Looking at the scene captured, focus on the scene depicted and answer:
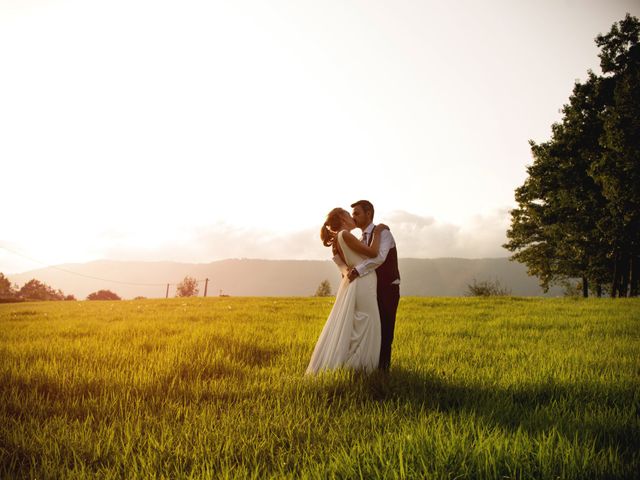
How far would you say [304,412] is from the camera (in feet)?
13.4

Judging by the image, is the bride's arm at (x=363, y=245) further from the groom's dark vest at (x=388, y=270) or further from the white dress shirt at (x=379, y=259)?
the groom's dark vest at (x=388, y=270)

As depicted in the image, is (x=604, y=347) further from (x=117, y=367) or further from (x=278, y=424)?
(x=117, y=367)

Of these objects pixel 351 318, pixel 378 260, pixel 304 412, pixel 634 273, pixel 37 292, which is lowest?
pixel 37 292

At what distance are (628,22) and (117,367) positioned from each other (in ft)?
116

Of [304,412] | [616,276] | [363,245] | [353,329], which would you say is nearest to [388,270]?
[363,245]

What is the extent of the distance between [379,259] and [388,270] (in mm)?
325

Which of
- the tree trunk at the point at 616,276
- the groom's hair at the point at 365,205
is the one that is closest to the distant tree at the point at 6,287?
the tree trunk at the point at 616,276

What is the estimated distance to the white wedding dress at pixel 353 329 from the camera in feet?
Result: 18.4

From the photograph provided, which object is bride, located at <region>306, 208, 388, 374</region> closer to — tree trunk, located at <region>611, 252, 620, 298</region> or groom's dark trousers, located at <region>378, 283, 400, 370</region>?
groom's dark trousers, located at <region>378, 283, 400, 370</region>

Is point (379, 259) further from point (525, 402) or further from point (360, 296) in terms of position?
point (525, 402)

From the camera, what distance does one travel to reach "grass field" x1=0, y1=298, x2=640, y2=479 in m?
2.89

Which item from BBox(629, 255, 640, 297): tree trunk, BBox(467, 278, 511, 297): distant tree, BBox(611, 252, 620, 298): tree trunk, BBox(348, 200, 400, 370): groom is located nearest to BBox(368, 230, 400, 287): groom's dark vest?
BBox(348, 200, 400, 370): groom

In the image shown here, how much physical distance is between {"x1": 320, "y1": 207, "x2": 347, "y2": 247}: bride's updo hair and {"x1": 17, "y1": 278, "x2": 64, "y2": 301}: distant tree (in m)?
130

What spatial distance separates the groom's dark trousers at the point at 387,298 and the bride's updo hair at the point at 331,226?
2.71ft
